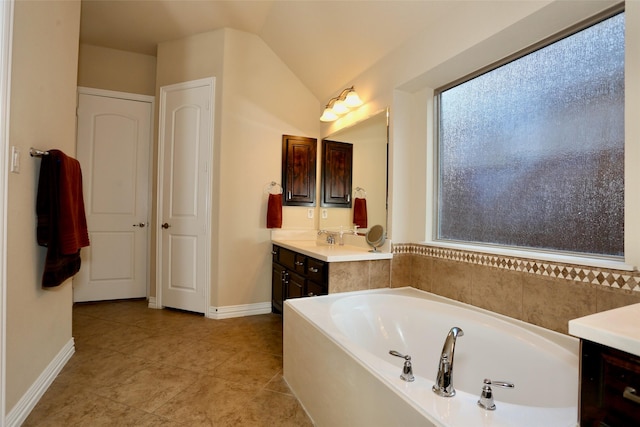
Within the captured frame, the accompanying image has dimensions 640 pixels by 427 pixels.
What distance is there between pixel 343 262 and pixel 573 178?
1347 mm

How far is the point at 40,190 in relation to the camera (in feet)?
5.60

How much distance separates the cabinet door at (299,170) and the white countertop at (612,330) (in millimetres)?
2775

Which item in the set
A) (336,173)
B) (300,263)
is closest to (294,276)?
(300,263)

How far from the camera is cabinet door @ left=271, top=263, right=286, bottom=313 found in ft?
9.62

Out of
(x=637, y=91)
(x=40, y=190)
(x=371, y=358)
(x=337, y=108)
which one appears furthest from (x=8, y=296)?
(x=637, y=91)

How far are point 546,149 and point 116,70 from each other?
13.7 feet

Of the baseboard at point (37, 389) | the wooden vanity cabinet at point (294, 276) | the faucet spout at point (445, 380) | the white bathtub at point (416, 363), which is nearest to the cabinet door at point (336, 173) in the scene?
the wooden vanity cabinet at point (294, 276)

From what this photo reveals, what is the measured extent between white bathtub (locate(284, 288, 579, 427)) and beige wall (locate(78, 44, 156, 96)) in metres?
3.31

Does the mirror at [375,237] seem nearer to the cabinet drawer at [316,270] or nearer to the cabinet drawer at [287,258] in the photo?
the cabinet drawer at [316,270]

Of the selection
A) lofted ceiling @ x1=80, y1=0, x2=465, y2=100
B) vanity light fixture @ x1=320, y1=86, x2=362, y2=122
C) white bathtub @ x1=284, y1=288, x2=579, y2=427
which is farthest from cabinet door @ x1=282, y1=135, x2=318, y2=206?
white bathtub @ x1=284, y1=288, x2=579, y2=427

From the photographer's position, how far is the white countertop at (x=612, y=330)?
655 millimetres

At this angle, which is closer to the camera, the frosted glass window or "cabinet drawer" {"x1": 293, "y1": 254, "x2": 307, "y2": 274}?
the frosted glass window

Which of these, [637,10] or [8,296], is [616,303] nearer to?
[637,10]

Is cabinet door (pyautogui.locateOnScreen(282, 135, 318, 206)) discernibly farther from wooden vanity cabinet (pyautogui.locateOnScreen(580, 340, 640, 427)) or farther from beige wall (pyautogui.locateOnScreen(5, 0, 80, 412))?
wooden vanity cabinet (pyautogui.locateOnScreen(580, 340, 640, 427))
